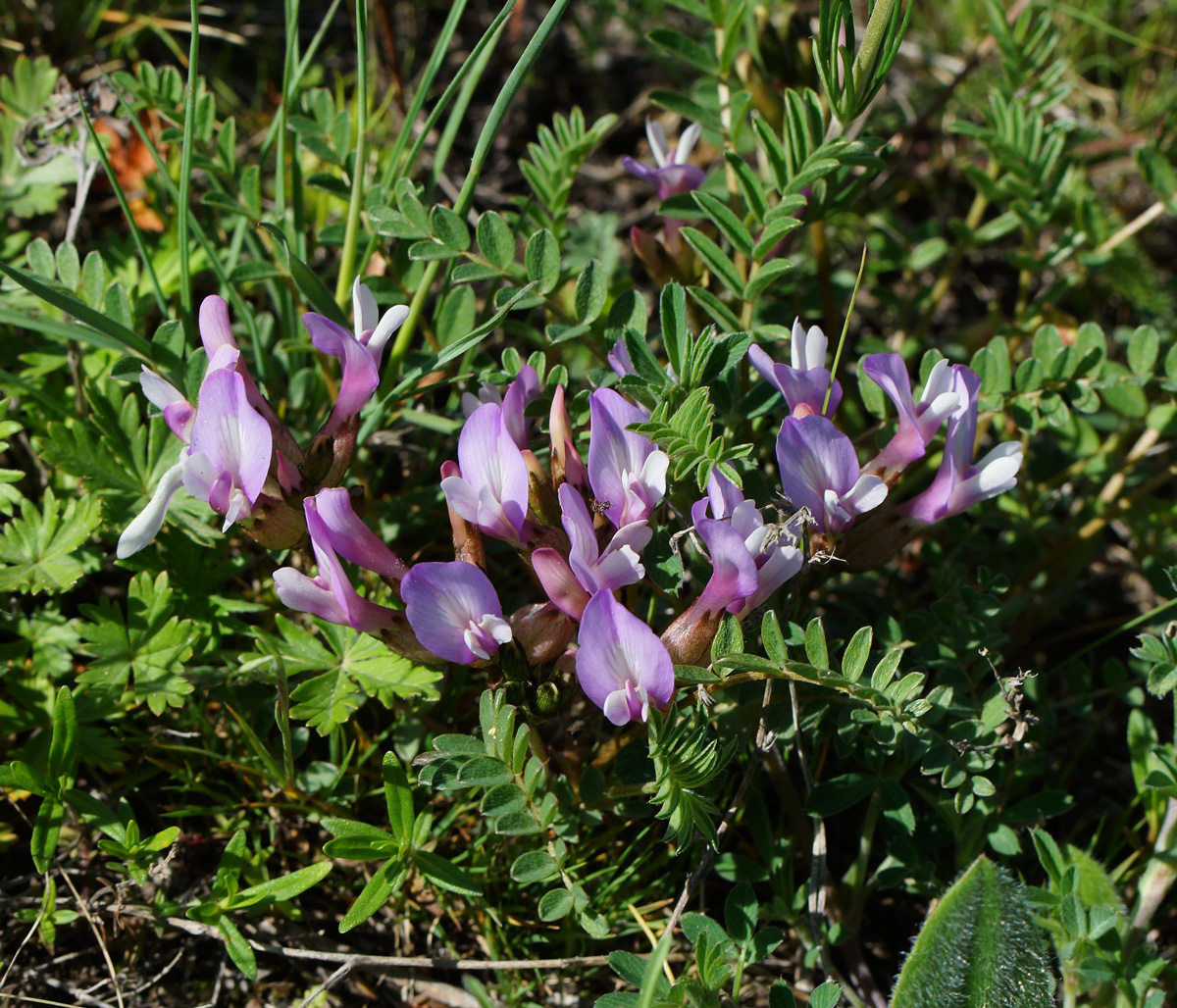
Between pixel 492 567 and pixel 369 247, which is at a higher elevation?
pixel 369 247

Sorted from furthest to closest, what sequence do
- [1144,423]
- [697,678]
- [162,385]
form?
1. [1144,423]
2. [162,385]
3. [697,678]

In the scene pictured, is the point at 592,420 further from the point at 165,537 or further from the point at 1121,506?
the point at 1121,506

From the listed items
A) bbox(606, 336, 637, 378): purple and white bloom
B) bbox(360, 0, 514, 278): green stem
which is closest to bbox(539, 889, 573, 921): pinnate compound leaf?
bbox(606, 336, 637, 378): purple and white bloom

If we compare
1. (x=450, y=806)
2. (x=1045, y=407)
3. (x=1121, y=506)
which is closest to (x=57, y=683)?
(x=450, y=806)

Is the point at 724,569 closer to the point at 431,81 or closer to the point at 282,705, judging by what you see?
the point at 282,705

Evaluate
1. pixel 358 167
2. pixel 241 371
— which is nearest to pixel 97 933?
pixel 241 371
